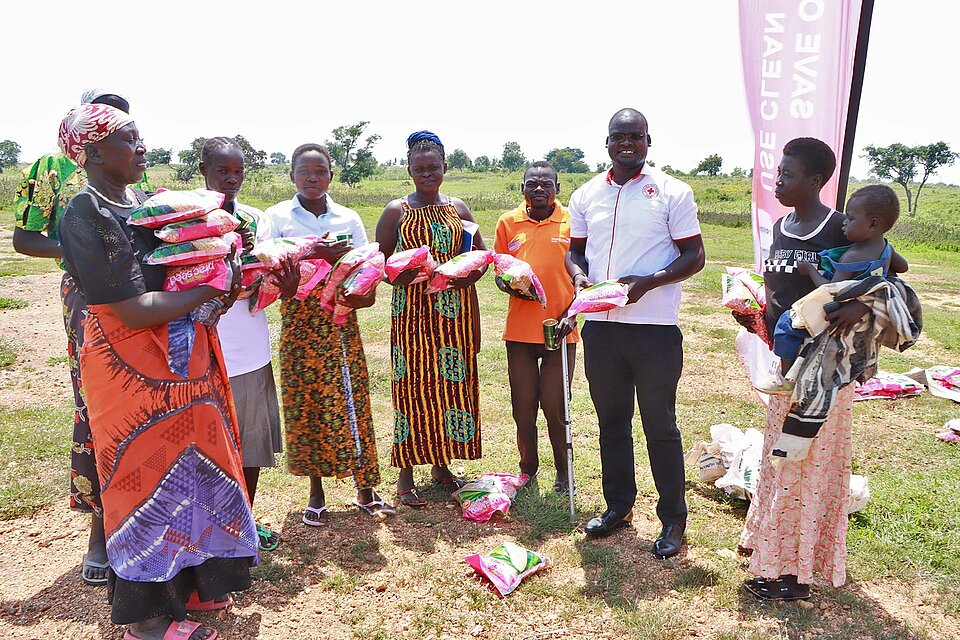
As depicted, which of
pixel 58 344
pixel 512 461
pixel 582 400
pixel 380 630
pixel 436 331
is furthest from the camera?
pixel 58 344

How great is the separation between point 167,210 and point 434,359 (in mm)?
1861

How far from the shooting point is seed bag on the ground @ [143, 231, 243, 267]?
2410 mm

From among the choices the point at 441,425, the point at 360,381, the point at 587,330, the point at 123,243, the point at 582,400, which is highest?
the point at 123,243

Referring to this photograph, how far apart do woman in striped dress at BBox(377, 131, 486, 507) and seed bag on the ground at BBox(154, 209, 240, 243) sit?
4.34 feet

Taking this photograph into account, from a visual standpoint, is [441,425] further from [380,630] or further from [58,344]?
[58,344]

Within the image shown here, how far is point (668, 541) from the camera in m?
3.46

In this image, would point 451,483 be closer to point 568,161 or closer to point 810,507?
point 810,507

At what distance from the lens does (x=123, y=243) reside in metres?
2.34

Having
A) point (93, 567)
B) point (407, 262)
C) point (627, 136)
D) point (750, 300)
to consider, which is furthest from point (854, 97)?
point (93, 567)

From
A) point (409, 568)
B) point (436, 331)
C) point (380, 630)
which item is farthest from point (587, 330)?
point (380, 630)

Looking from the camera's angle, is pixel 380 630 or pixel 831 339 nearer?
pixel 831 339

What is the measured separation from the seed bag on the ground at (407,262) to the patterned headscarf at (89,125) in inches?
56.4

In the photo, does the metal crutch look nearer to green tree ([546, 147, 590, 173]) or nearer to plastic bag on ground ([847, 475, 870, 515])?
plastic bag on ground ([847, 475, 870, 515])

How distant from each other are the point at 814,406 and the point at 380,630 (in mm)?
2004
